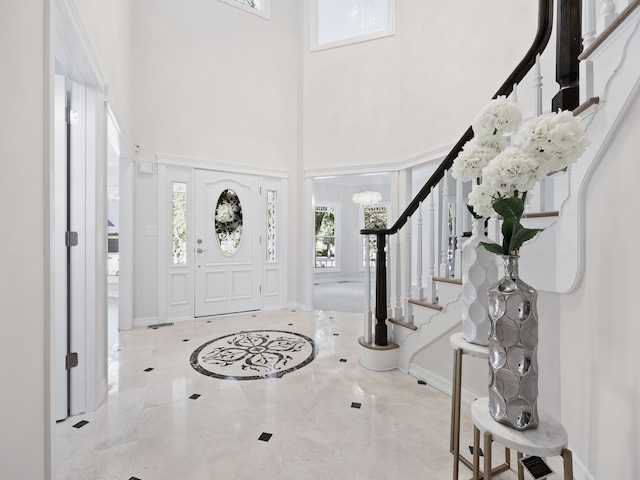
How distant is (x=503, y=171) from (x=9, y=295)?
5.22ft

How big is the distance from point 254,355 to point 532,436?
2665 millimetres

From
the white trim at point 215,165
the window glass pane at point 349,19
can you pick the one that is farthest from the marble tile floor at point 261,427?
the window glass pane at point 349,19

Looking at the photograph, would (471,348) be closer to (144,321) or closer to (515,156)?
(515,156)

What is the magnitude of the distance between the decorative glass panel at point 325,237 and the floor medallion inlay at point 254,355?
5.22 m

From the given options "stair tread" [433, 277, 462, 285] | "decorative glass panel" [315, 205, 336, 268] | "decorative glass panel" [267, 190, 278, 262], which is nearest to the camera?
"stair tread" [433, 277, 462, 285]

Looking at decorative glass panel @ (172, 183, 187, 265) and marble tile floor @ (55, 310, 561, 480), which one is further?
decorative glass panel @ (172, 183, 187, 265)

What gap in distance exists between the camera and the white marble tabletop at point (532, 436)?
0.93m

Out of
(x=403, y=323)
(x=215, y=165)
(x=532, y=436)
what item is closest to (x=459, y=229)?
(x=403, y=323)

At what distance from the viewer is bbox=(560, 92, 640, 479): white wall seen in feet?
3.73

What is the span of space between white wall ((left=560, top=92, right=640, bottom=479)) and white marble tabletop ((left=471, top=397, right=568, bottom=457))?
1.20 feet

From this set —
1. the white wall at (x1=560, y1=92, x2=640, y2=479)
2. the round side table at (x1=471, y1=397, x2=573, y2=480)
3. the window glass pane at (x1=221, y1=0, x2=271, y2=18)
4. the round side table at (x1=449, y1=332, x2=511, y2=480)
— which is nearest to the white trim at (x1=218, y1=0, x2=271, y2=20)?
the window glass pane at (x1=221, y1=0, x2=271, y2=18)

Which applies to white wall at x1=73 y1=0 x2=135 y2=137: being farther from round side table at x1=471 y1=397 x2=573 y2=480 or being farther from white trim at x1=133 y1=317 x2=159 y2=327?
round side table at x1=471 y1=397 x2=573 y2=480

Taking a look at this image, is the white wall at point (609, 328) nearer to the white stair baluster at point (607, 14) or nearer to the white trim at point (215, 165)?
the white stair baluster at point (607, 14)

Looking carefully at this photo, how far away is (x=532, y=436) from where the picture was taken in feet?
3.19
